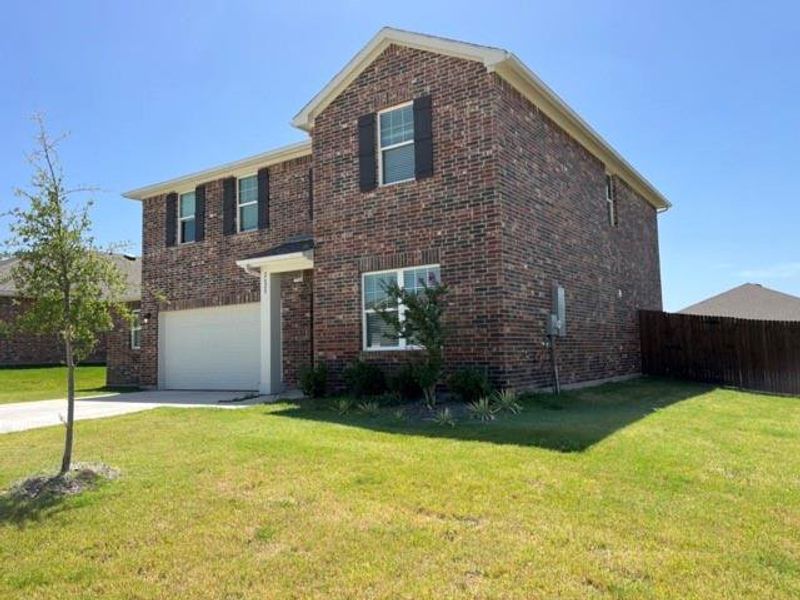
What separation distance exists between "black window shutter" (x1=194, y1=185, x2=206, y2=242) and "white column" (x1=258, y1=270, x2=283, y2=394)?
334 centimetres

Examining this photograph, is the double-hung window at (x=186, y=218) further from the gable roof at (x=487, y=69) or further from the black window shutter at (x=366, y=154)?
the black window shutter at (x=366, y=154)

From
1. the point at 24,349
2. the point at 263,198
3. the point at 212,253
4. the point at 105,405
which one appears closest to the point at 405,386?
the point at 105,405

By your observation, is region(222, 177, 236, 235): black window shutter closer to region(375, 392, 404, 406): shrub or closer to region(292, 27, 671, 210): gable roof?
region(292, 27, 671, 210): gable roof

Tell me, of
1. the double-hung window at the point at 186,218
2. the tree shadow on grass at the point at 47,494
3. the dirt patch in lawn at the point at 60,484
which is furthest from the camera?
the double-hung window at the point at 186,218

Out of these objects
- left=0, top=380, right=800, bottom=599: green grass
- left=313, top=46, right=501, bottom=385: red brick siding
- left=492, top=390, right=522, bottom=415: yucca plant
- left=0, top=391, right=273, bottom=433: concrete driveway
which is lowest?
left=0, top=380, right=800, bottom=599: green grass

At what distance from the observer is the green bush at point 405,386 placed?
35.8ft

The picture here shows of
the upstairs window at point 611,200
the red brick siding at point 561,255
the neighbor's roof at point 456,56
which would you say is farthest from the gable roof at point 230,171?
the upstairs window at point 611,200

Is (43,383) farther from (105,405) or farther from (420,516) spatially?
(420,516)

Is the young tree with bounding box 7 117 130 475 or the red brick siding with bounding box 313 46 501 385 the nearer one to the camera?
the young tree with bounding box 7 117 130 475

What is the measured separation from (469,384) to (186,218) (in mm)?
11301

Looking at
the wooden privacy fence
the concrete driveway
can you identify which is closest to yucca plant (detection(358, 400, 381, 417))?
the concrete driveway

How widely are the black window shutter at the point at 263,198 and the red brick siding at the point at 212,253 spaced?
0.48 feet

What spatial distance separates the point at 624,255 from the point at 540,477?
42.0 ft

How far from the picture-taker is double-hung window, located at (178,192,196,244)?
58.0 feet
